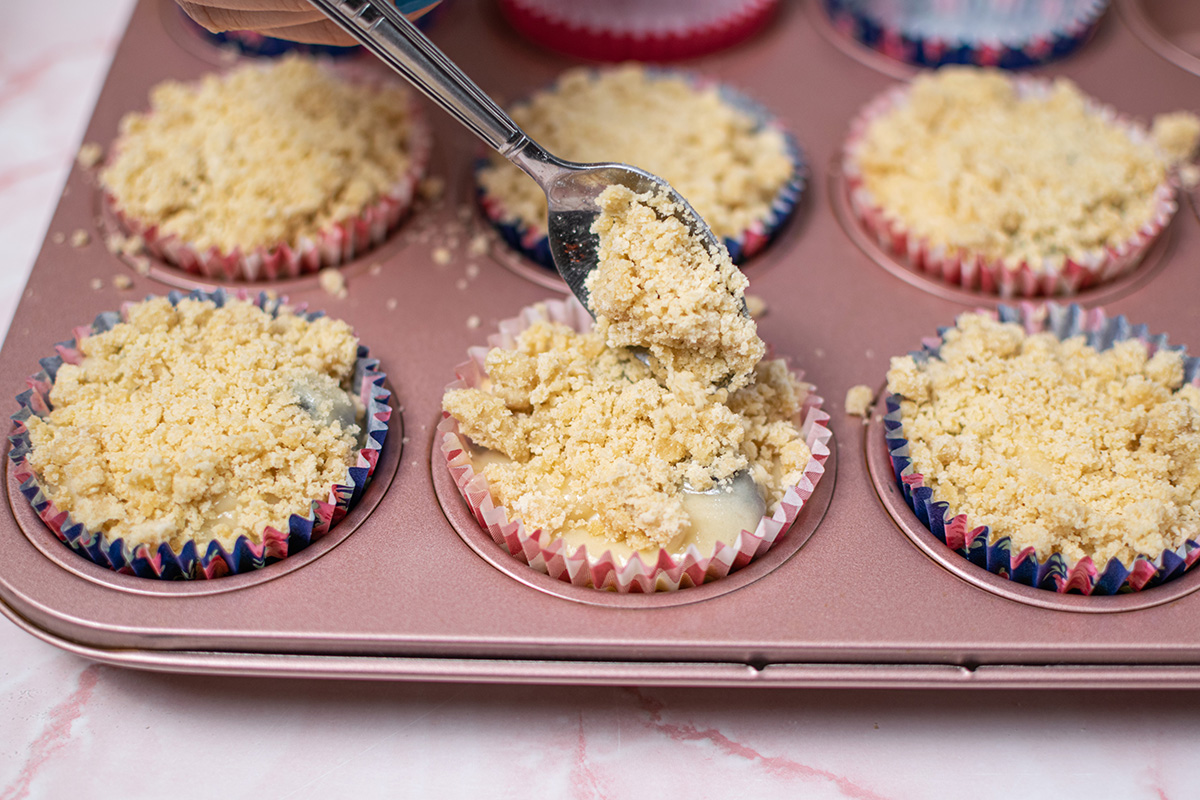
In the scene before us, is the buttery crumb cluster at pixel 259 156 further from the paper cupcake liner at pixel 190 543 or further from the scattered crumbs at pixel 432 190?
the paper cupcake liner at pixel 190 543

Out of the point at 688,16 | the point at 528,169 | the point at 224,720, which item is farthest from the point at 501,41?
the point at 224,720

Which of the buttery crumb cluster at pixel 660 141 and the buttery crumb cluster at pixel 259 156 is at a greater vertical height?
the buttery crumb cluster at pixel 660 141

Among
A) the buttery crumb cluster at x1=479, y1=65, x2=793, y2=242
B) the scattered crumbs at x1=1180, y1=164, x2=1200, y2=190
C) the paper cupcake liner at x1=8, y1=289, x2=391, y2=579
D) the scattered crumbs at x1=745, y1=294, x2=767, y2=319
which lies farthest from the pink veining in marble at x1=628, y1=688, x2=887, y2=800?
the scattered crumbs at x1=1180, y1=164, x2=1200, y2=190

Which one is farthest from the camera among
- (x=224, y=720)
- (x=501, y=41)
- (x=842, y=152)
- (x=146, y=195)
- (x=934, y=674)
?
(x=501, y=41)

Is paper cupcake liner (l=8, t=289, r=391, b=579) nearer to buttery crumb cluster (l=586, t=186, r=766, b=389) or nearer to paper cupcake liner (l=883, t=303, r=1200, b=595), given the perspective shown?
buttery crumb cluster (l=586, t=186, r=766, b=389)

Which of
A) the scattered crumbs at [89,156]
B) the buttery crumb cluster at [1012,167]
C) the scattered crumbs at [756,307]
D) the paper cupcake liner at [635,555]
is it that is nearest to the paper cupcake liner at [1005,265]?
the buttery crumb cluster at [1012,167]

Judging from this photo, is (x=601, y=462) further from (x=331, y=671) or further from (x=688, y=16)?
(x=688, y=16)

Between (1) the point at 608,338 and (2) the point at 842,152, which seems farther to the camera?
(2) the point at 842,152
